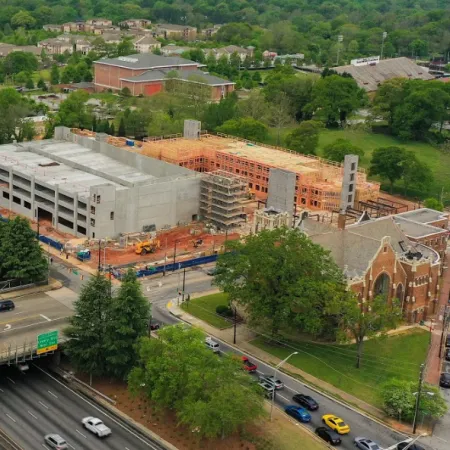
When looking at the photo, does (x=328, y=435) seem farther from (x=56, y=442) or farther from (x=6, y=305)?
(x=6, y=305)

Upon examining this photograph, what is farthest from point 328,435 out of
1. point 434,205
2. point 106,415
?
point 434,205

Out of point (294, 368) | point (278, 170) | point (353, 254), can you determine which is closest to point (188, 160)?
point (278, 170)

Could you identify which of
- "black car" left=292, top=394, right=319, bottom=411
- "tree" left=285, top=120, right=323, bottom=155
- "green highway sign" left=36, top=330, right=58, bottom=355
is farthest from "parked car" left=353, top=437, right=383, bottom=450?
"tree" left=285, top=120, right=323, bottom=155

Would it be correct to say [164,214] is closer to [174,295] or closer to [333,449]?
[174,295]

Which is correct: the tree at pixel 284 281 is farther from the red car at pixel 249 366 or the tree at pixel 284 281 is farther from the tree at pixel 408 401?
the tree at pixel 408 401

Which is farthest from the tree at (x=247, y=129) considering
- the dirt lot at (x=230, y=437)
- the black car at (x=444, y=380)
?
the dirt lot at (x=230, y=437)
